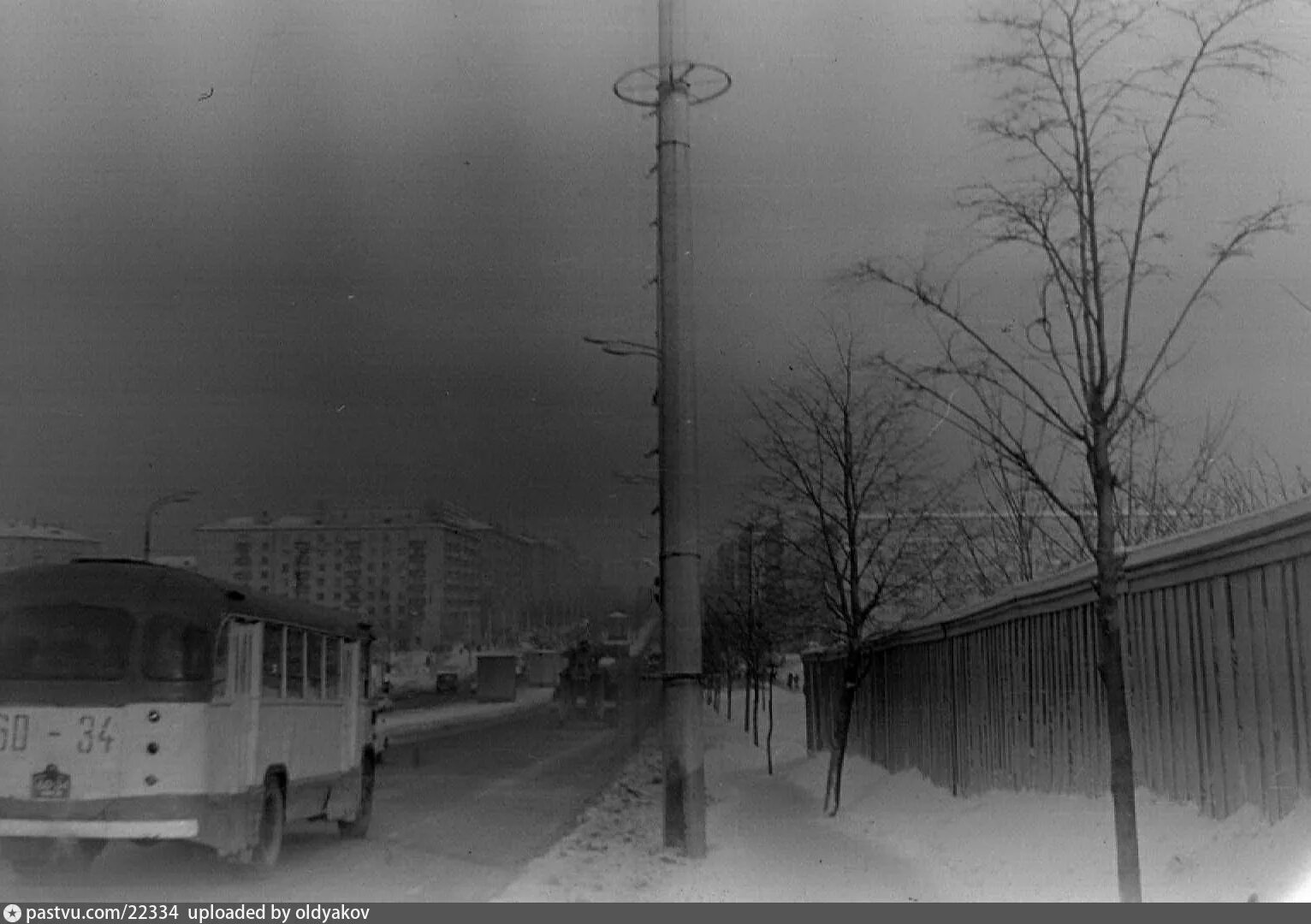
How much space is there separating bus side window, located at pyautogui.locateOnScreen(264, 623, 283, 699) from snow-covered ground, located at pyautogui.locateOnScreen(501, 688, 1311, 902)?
2.64 meters

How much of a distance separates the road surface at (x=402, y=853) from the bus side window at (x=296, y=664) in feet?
4.95

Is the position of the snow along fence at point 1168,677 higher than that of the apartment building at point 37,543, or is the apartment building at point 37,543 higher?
the apartment building at point 37,543

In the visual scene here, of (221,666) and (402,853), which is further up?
(221,666)

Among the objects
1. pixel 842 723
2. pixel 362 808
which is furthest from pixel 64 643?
pixel 842 723

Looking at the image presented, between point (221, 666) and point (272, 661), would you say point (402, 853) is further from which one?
point (221, 666)

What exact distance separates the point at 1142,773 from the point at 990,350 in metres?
3.86

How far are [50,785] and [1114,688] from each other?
7.15m

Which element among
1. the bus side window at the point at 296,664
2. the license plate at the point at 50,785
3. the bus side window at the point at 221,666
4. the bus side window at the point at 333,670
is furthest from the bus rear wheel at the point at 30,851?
the bus side window at the point at 333,670

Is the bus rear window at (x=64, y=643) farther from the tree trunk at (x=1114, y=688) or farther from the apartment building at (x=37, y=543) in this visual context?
the tree trunk at (x=1114, y=688)

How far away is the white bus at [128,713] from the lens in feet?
29.3

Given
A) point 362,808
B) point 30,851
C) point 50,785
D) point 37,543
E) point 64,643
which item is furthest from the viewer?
point 362,808

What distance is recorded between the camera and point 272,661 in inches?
421

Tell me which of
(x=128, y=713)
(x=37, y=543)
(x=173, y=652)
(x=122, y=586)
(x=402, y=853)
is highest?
(x=37, y=543)
